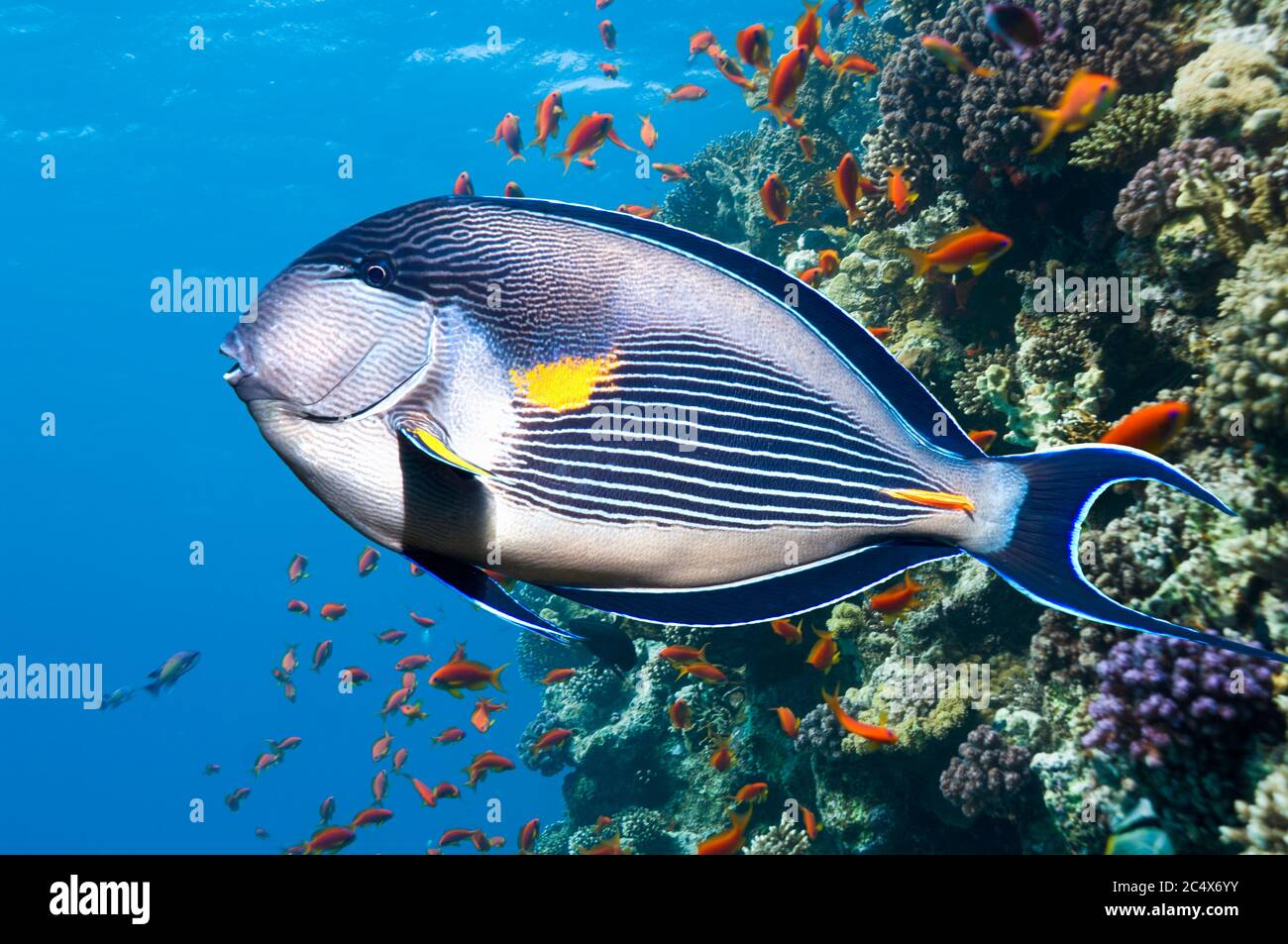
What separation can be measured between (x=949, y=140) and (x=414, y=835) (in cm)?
6678

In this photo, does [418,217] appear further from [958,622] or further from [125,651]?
[125,651]

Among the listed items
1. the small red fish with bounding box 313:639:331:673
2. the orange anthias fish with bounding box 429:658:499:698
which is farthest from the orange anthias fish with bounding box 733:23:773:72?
the small red fish with bounding box 313:639:331:673

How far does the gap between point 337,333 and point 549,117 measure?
7.82m

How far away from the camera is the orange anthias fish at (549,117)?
7547 mm

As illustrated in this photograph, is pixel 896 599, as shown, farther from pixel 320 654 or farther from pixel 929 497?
pixel 320 654

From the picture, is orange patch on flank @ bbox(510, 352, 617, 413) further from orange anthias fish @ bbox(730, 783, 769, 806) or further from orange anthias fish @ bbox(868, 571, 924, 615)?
orange anthias fish @ bbox(730, 783, 769, 806)

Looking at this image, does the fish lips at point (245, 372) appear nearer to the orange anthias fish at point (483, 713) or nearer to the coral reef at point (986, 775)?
the coral reef at point (986, 775)

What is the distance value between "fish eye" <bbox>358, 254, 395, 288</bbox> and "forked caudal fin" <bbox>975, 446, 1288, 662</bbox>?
91 cm

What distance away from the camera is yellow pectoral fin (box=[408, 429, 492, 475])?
80 centimetres

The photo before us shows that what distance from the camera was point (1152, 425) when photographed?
2.97 metres

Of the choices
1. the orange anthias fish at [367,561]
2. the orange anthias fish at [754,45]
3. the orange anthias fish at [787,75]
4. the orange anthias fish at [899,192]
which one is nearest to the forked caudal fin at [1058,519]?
the orange anthias fish at [899,192]

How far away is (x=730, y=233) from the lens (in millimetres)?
11070

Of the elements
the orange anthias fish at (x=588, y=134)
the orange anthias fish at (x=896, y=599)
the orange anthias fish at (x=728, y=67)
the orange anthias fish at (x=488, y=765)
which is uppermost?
the orange anthias fish at (x=728, y=67)

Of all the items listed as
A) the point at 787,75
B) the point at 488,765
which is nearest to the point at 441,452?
the point at 787,75
